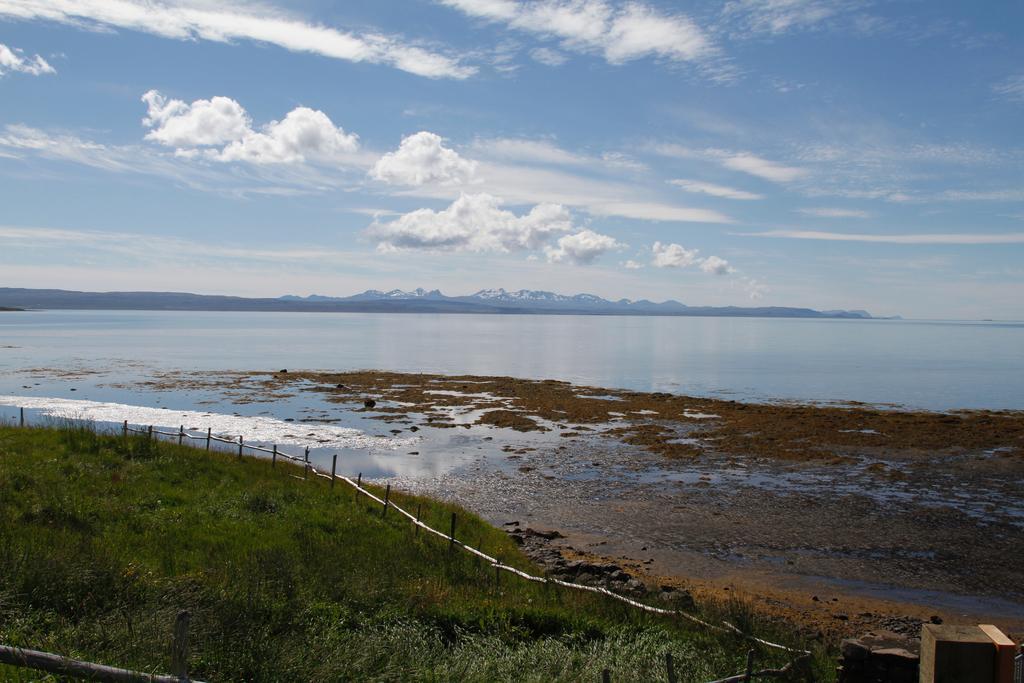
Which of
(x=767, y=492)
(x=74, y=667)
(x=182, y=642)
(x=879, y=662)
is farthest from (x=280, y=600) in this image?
(x=767, y=492)

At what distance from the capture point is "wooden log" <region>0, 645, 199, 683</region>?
7.14 metres

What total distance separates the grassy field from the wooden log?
48.1 inches

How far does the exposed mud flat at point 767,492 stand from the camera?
20234mm

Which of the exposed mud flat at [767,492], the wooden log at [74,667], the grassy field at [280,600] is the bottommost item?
the exposed mud flat at [767,492]

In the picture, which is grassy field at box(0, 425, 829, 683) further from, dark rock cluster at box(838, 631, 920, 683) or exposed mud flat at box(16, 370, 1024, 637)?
exposed mud flat at box(16, 370, 1024, 637)

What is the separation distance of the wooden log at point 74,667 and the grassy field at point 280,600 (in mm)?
1220

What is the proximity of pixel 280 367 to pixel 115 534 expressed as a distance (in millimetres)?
69936

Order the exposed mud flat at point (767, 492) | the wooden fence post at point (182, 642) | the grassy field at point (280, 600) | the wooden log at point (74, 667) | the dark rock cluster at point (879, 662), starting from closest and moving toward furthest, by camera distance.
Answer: the wooden log at point (74, 667), the wooden fence post at point (182, 642), the grassy field at point (280, 600), the dark rock cluster at point (879, 662), the exposed mud flat at point (767, 492)

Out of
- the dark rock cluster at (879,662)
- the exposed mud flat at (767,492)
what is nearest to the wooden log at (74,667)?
the dark rock cluster at (879,662)

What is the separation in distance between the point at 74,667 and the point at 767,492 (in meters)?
28.0

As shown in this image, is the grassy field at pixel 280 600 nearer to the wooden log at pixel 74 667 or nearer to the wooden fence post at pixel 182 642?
the wooden log at pixel 74 667

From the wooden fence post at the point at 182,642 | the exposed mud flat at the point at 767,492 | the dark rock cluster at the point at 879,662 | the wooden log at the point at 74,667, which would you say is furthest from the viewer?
the exposed mud flat at the point at 767,492

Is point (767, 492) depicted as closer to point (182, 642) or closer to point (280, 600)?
point (280, 600)

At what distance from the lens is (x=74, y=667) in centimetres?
724
